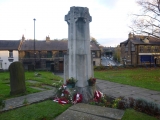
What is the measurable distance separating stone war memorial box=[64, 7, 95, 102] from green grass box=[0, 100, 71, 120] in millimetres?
1446

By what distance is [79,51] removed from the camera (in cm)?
714

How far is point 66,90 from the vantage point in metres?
7.05

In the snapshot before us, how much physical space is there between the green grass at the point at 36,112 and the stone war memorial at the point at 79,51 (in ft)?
4.74

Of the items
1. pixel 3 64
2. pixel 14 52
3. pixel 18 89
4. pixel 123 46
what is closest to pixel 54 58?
pixel 14 52

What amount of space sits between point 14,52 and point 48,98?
A: 33065mm

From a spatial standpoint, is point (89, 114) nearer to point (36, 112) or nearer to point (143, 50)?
point (36, 112)

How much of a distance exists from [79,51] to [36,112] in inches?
125

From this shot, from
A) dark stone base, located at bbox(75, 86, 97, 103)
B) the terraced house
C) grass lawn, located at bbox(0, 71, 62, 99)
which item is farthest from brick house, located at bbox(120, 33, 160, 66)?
dark stone base, located at bbox(75, 86, 97, 103)

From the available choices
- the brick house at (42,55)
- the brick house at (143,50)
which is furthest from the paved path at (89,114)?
the brick house at (143,50)

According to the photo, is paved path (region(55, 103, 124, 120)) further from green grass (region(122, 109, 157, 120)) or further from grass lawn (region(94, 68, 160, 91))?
grass lawn (region(94, 68, 160, 91))

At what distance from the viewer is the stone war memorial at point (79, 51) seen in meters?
7.03

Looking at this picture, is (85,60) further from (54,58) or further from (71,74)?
(54,58)

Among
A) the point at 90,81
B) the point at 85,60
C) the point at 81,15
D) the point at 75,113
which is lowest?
the point at 75,113

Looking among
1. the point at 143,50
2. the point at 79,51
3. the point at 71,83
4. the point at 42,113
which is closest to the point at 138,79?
the point at 79,51
